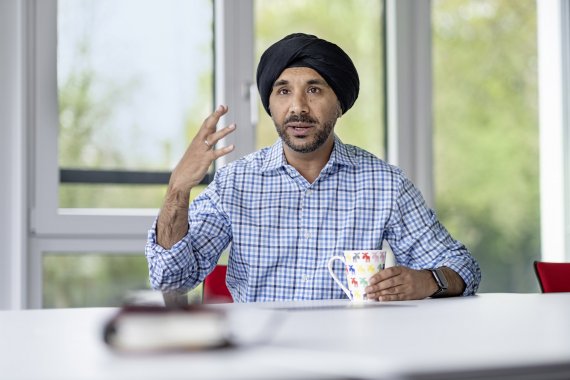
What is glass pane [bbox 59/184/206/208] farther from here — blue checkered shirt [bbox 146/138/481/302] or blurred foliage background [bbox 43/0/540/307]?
blue checkered shirt [bbox 146/138/481/302]

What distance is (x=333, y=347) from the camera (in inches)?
40.1

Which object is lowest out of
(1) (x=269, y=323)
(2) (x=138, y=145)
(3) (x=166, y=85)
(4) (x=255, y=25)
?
(1) (x=269, y=323)

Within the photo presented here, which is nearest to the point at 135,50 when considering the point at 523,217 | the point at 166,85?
the point at 166,85

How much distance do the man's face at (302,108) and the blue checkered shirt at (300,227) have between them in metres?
0.07

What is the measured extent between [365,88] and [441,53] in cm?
150

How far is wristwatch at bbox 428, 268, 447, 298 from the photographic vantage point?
195 centimetres

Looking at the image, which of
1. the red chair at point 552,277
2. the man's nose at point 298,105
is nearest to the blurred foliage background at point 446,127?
the man's nose at point 298,105

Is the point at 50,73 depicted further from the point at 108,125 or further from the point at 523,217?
the point at 523,217

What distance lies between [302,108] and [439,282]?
2.13 feet

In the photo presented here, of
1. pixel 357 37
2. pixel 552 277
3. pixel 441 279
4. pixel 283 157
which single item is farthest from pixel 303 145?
pixel 357 37

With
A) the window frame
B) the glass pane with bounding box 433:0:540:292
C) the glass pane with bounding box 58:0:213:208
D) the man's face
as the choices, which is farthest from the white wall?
the glass pane with bounding box 433:0:540:292

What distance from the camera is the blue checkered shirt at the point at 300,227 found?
2.19m

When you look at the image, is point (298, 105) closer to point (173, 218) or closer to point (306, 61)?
point (306, 61)

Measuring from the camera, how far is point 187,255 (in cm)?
208
